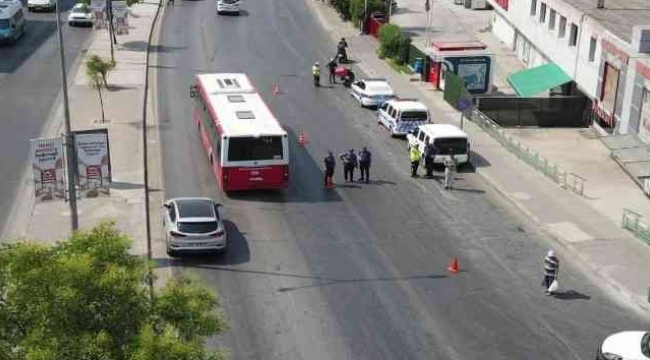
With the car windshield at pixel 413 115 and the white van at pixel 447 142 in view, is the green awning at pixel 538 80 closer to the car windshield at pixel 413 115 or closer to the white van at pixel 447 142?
the car windshield at pixel 413 115

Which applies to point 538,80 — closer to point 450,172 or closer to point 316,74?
point 316,74

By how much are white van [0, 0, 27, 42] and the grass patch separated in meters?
22.1

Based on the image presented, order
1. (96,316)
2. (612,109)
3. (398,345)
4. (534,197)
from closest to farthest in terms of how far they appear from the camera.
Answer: (96,316), (398,345), (534,197), (612,109)

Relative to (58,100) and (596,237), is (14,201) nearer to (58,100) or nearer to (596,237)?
(58,100)

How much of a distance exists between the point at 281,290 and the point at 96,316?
12172 mm

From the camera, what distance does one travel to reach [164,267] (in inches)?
1038

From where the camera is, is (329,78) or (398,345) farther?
(329,78)

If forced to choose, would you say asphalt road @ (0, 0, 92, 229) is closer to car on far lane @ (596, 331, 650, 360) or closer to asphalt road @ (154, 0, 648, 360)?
asphalt road @ (154, 0, 648, 360)

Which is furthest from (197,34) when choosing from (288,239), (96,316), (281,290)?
(96,316)

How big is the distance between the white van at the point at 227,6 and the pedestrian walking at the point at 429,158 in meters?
38.5

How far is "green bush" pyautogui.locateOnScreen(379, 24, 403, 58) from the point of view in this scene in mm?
55250

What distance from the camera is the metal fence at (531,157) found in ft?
113

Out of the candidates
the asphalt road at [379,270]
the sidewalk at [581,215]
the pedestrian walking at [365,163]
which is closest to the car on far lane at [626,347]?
the asphalt road at [379,270]

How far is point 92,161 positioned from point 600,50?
22997 mm
